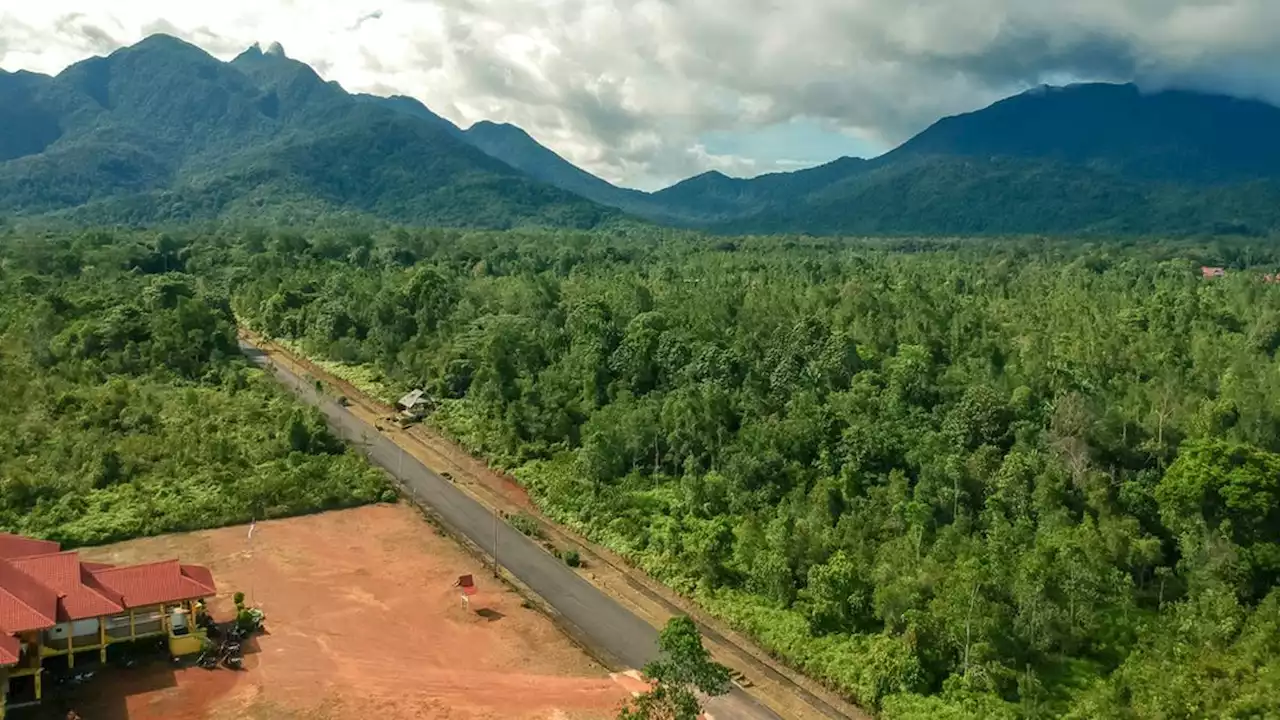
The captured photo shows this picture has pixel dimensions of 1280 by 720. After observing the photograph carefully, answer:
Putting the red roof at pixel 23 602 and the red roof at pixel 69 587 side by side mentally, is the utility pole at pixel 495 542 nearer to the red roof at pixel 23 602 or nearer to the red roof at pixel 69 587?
the red roof at pixel 69 587

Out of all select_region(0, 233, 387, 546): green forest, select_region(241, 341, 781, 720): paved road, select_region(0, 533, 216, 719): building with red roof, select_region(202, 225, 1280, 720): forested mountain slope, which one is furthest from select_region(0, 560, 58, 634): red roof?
select_region(202, 225, 1280, 720): forested mountain slope

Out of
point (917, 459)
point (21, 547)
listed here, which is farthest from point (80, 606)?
point (917, 459)

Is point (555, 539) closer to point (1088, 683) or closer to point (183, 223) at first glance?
point (1088, 683)

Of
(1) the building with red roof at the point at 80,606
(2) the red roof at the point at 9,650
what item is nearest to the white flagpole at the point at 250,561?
(1) the building with red roof at the point at 80,606

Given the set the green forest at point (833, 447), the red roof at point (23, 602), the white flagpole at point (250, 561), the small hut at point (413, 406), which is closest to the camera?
the red roof at point (23, 602)

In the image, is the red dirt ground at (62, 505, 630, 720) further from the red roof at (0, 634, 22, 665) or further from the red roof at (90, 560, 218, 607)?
the red roof at (0, 634, 22, 665)

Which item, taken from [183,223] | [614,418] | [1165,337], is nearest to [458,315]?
[614,418]
